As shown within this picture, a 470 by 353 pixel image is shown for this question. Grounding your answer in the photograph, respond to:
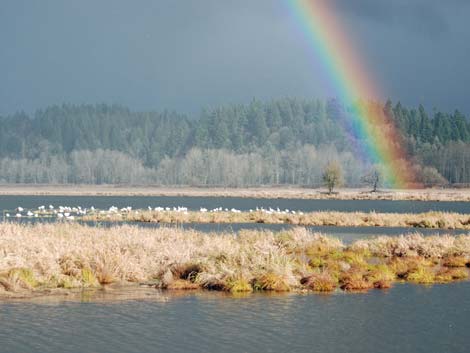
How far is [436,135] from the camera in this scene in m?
196

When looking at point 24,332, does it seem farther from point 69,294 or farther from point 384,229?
point 384,229

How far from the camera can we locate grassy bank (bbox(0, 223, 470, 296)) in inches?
1044

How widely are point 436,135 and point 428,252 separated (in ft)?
543

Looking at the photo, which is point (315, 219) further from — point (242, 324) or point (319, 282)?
point (242, 324)

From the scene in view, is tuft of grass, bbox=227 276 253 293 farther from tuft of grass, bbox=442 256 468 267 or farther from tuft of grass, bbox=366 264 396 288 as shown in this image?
tuft of grass, bbox=442 256 468 267

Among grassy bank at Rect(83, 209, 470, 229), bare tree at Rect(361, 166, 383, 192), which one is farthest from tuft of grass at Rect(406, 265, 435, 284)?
bare tree at Rect(361, 166, 383, 192)

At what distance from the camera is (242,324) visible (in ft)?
68.4

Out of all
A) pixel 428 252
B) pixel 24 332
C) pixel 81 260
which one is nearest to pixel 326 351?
pixel 24 332

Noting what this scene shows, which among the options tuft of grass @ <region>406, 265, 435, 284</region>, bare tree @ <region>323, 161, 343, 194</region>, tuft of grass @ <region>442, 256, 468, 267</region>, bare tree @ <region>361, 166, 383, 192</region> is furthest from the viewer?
bare tree @ <region>361, 166, 383, 192</region>

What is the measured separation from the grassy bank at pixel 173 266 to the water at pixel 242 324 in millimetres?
1414

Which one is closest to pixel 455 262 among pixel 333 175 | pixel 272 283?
pixel 272 283

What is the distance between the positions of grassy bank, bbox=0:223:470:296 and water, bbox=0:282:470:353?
141cm

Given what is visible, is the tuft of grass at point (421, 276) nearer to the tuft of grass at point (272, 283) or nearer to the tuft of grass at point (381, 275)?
the tuft of grass at point (381, 275)

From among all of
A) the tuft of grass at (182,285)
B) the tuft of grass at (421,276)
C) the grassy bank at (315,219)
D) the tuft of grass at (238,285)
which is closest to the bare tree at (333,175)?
the grassy bank at (315,219)
